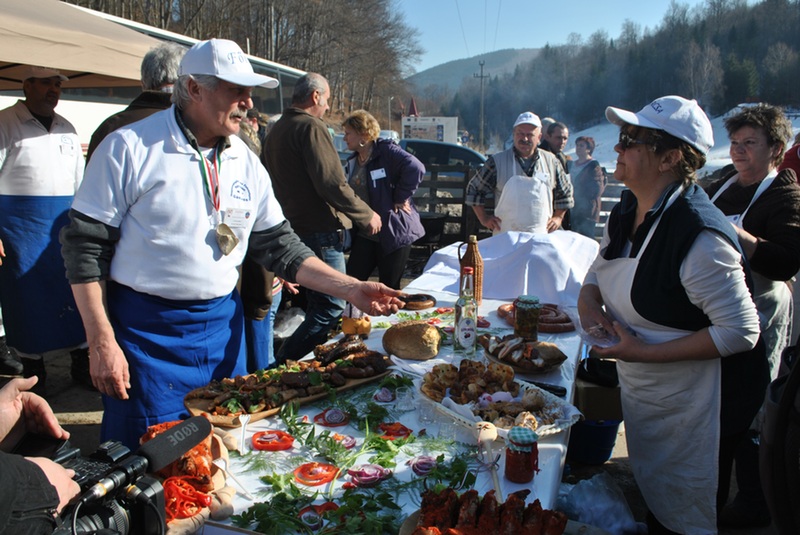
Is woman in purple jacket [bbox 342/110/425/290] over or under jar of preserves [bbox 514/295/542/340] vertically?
over

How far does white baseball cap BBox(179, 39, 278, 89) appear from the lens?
1994 mm

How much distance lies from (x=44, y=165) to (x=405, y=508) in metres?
4.18

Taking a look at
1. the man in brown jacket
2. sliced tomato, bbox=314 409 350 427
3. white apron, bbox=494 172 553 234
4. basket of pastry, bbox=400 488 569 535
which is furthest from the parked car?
basket of pastry, bbox=400 488 569 535

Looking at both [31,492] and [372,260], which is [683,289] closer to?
[31,492]

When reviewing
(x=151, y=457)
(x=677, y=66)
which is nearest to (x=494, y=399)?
(x=151, y=457)

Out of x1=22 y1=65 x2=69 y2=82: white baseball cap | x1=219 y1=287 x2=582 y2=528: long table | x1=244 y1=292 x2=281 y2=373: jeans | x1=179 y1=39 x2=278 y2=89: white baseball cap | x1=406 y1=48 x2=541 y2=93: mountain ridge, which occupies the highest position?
x1=406 y1=48 x2=541 y2=93: mountain ridge

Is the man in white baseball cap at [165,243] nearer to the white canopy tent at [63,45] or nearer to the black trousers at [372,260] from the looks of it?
the white canopy tent at [63,45]

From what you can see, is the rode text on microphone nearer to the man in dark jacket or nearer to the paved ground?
the man in dark jacket

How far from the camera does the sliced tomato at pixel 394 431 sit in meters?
1.82

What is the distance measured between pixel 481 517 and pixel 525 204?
356 cm

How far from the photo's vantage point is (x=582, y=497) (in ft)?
7.88

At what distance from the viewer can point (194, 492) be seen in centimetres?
138

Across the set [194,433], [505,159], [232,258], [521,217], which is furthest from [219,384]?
[505,159]

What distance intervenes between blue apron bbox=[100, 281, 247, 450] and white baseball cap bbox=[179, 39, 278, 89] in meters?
0.82
